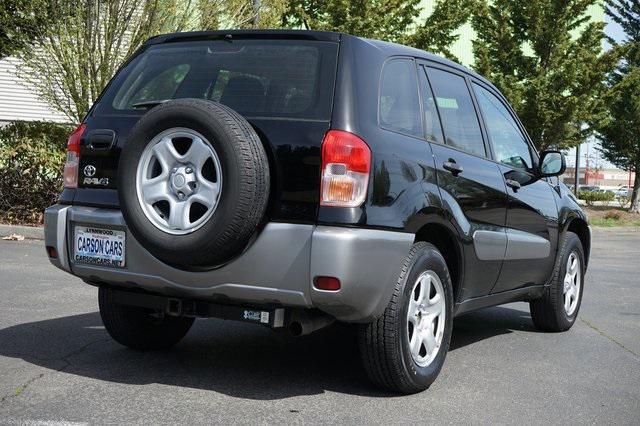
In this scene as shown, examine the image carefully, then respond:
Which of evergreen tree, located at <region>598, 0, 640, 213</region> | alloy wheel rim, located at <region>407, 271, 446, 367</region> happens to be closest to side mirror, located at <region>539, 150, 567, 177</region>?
alloy wheel rim, located at <region>407, 271, 446, 367</region>

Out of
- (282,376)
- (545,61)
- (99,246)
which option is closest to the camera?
(99,246)

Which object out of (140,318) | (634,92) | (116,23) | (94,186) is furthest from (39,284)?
(634,92)

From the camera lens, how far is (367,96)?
456 cm

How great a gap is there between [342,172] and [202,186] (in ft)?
2.19

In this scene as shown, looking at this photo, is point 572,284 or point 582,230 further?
point 582,230

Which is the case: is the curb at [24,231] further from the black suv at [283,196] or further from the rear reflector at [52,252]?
the rear reflector at [52,252]

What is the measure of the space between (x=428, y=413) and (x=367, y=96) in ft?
5.26

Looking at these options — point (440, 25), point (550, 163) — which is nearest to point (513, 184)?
point (550, 163)

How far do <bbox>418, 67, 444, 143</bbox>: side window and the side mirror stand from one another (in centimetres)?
155

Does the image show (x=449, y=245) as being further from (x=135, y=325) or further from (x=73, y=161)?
(x=73, y=161)

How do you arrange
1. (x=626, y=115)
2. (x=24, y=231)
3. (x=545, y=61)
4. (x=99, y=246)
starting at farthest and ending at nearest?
(x=626, y=115)
(x=545, y=61)
(x=24, y=231)
(x=99, y=246)

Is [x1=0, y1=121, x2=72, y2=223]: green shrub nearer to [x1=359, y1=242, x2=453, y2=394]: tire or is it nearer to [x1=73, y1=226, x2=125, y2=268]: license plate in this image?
[x1=73, y1=226, x2=125, y2=268]: license plate

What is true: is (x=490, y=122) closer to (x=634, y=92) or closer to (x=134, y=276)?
(x=134, y=276)

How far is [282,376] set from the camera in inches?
201
